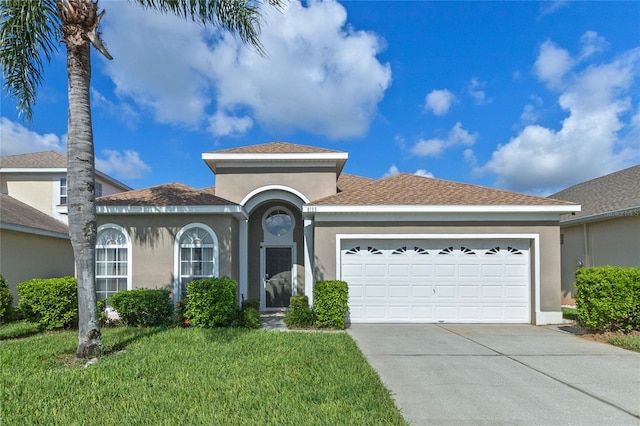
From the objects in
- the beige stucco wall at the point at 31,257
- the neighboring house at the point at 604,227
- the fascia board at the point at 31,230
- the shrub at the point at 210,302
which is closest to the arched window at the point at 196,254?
the shrub at the point at 210,302

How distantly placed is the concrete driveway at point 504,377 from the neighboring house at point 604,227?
575cm

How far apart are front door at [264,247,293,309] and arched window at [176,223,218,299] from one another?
9.83 feet

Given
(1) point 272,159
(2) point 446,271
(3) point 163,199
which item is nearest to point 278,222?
(1) point 272,159

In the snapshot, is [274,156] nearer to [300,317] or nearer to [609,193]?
[300,317]

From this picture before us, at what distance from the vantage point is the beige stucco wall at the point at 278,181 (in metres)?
12.8

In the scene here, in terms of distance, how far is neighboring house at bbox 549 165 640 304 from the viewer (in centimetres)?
1231

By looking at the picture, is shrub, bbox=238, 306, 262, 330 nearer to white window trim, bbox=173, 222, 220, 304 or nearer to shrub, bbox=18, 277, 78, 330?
white window trim, bbox=173, 222, 220, 304

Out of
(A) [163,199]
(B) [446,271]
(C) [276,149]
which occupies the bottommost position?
(B) [446,271]

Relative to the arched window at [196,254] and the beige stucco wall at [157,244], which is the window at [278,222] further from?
the arched window at [196,254]

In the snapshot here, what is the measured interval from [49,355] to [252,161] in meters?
7.77

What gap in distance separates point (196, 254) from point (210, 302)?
2049mm

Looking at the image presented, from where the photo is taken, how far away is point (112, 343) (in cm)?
757

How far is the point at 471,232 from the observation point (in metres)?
10.8

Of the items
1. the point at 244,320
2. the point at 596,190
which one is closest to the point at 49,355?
the point at 244,320
